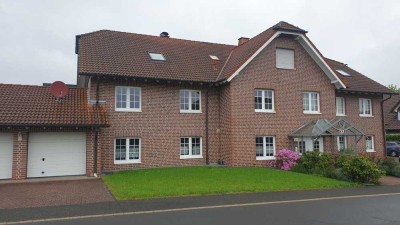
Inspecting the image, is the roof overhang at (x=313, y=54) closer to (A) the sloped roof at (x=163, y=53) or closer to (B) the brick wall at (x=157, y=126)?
(A) the sloped roof at (x=163, y=53)

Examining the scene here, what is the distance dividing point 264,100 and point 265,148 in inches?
108

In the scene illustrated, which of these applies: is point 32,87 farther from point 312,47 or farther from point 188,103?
point 312,47

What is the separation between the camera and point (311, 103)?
21.9 m

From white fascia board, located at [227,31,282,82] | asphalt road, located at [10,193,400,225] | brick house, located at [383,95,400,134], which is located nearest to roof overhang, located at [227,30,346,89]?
white fascia board, located at [227,31,282,82]

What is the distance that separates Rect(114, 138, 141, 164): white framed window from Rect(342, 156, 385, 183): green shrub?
1001cm

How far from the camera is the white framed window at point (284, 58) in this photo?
2099 centimetres

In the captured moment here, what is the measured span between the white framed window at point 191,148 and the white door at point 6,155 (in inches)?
324

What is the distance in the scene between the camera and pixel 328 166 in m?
17.4

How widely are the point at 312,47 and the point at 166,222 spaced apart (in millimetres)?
16417

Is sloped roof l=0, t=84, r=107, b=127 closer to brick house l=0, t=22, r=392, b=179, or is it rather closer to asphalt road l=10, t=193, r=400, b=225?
brick house l=0, t=22, r=392, b=179

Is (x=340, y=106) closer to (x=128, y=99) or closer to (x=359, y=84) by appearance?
(x=359, y=84)

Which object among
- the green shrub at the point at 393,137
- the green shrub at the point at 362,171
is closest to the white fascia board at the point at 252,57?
the green shrub at the point at 362,171

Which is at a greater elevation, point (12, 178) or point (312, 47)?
point (312, 47)

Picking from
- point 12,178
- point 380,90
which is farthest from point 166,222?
point 380,90
